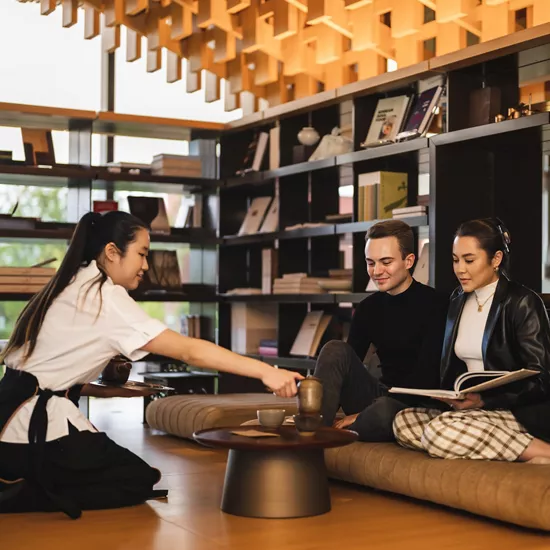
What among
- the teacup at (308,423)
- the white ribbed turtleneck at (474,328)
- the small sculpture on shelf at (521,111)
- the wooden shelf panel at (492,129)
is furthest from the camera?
the small sculpture on shelf at (521,111)

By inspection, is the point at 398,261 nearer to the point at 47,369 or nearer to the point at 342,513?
the point at 342,513

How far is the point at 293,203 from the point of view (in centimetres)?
713

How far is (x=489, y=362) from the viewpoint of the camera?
Answer: 13.2 ft

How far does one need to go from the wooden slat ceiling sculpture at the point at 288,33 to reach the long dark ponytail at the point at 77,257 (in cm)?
239

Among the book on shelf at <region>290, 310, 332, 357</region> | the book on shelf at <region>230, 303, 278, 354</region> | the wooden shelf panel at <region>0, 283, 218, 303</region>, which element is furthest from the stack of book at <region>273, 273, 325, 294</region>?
the wooden shelf panel at <region>0, 283, 218, 303</region>

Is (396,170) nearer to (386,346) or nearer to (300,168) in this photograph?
(300,168)

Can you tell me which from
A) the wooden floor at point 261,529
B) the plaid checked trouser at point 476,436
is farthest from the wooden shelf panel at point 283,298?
the plaid checked trouser at point 476,436

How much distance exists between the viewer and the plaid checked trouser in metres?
3.81

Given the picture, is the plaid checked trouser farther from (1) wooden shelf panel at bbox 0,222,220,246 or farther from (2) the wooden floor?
(1) wooden shelf panel at bbox 0,222,220,246

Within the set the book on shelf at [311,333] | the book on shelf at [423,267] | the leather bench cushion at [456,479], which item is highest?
the book on shelf at [423,267]

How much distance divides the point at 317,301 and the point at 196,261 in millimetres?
1617

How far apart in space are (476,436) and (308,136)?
3.43 metres

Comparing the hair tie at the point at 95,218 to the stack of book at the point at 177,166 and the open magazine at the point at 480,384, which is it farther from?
the stack of book at the point at 177,166

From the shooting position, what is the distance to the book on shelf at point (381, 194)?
6137 millimetres
